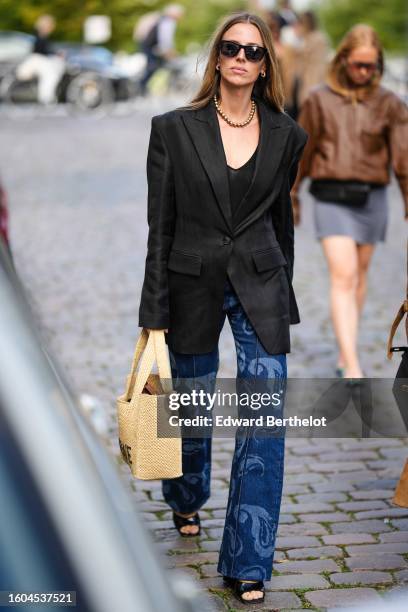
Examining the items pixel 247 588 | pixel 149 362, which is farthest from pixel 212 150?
pixel 247 588

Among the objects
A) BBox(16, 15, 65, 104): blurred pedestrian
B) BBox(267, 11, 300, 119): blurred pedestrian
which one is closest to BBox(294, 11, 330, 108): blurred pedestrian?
BBox(267, 11, 300, 119): blurred pedestrian

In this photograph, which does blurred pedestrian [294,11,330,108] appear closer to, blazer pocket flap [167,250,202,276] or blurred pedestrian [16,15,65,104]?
blazer pocket flap [167,250,202,276]

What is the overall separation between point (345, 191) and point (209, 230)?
9.43ft

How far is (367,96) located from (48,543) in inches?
224

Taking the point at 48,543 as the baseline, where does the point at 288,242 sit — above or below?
below

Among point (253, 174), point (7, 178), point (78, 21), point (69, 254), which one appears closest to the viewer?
point (253, 174)

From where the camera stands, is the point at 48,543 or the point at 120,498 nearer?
the point at 48,543

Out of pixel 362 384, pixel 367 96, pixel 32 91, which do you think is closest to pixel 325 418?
pixel 362 384

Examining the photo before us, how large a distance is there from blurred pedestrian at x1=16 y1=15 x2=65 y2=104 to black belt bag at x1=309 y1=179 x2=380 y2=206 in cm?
2221

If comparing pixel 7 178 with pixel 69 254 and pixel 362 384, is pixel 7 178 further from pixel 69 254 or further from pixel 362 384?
pixel 362 384

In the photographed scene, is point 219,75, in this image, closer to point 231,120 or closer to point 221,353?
point 231,120

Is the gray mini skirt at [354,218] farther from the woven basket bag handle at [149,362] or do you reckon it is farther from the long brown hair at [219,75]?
the woven basket bag handle at [149,362]

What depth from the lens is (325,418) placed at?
667cm

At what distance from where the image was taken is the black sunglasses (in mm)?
4117
